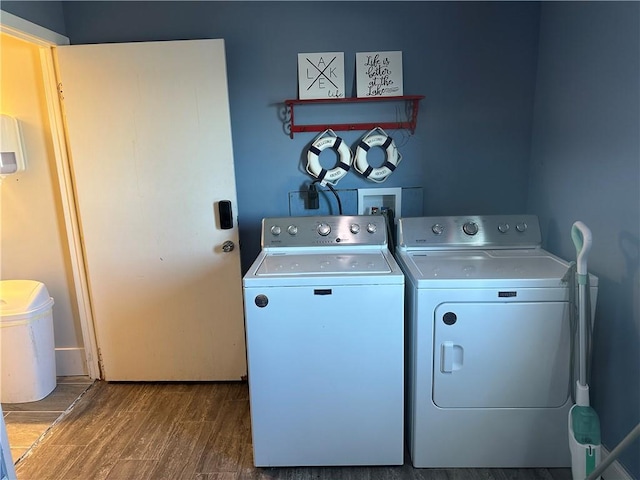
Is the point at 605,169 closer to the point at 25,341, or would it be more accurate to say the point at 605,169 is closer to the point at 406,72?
the point at 406,72

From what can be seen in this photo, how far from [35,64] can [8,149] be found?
475 mm

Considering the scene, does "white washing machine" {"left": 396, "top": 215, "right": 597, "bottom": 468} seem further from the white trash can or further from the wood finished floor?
the white trash can

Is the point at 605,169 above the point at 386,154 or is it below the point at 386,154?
below

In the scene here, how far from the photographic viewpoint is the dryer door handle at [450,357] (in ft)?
5.45

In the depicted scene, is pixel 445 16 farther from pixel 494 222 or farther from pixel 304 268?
pixel 304 268

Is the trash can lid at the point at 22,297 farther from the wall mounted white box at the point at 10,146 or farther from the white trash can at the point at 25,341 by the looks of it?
the wall mounted white box at the point at 10,146

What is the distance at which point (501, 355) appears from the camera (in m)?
1.67

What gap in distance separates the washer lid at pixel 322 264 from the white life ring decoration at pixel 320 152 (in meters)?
0.53

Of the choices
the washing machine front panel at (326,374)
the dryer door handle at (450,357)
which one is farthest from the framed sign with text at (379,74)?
the dryer door handle at (450,357)

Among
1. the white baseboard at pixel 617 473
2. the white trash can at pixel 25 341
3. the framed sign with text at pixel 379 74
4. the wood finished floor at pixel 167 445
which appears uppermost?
the framed sign with text at pixel 379 74

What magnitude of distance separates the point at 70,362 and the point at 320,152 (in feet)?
6.58

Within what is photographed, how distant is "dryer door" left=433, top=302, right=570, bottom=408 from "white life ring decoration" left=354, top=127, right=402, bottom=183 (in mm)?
955

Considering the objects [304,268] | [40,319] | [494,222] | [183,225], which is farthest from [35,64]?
[494,222]

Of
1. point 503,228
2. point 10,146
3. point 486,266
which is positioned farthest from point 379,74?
point 10,146
